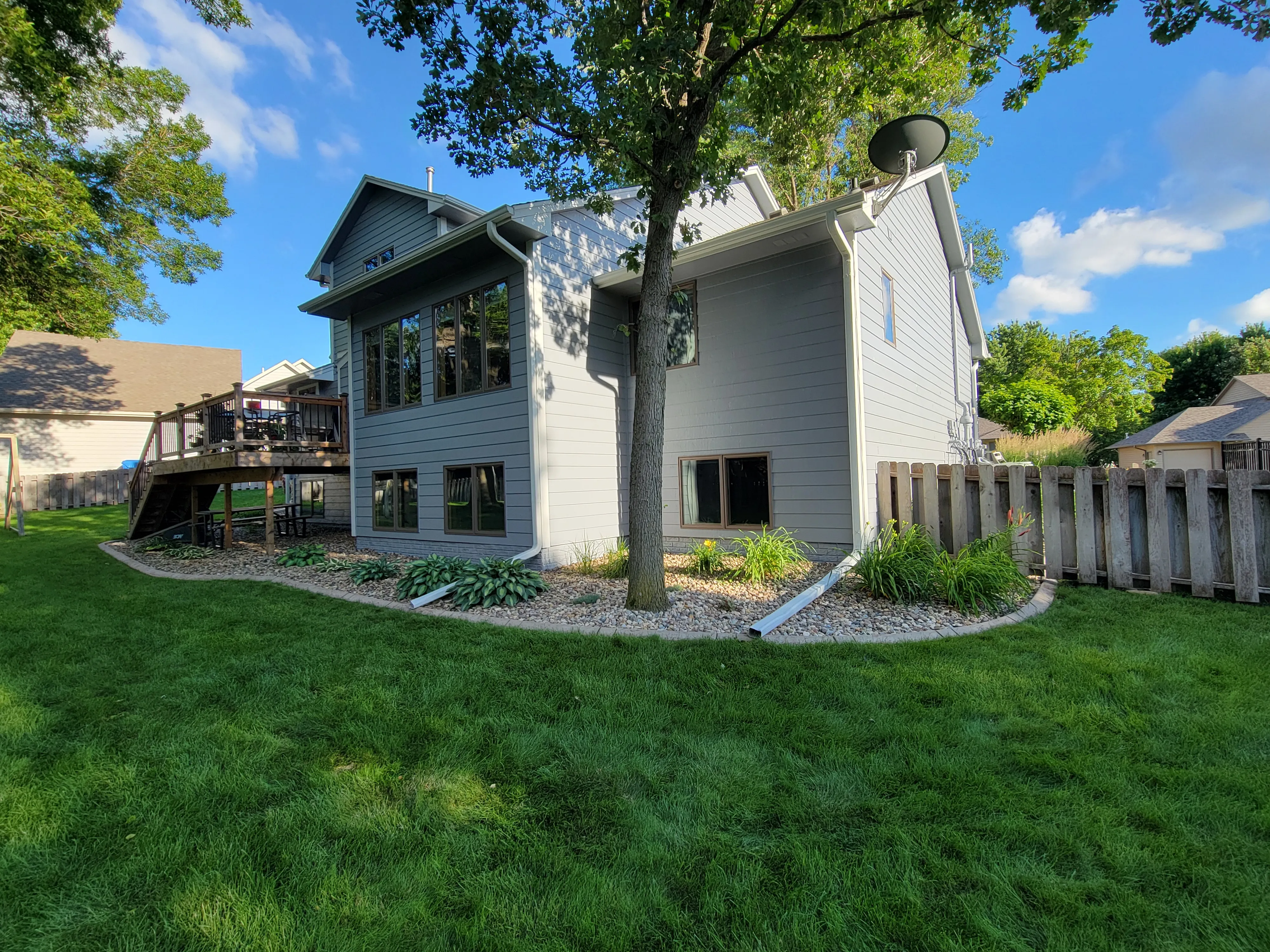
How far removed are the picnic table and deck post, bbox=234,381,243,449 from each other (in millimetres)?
1681

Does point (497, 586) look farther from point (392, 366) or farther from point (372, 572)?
point (392, 366)

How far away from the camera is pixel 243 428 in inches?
362

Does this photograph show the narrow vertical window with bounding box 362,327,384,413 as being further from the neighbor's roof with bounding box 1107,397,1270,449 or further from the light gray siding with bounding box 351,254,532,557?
the neighbor's roof with bounding box 1107,397,1270,449

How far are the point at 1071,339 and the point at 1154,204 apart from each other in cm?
2018

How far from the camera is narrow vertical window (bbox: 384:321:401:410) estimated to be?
10.0 m

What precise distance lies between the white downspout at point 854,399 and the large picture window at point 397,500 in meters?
7.02

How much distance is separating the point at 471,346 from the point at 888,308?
641cm

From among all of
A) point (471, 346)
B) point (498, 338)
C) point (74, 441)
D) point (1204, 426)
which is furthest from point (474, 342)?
point (1204, 426)

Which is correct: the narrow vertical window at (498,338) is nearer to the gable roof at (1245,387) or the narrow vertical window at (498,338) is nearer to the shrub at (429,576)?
the shrub at (429,576)

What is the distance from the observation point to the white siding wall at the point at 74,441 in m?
19.8

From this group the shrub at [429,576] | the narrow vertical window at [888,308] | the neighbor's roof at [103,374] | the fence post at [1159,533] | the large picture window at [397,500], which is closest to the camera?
the fence post at [1159,533]

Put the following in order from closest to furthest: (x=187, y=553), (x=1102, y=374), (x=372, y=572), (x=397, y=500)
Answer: (x=372, y=572) < (x=187, y=553) < (x=397, y=500) < (x=1102, y=374)

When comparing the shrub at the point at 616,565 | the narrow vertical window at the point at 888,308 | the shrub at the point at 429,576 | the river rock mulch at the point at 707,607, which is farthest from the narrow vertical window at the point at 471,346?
the narrow vertical window at the point at 888,308

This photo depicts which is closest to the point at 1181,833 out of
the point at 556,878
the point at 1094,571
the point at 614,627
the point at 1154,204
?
the point at 556,878
